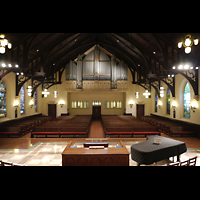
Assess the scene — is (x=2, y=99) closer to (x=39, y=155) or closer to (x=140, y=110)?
(x=39, y=155)

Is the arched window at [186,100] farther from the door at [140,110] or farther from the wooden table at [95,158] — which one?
the wooden table at [95,158]

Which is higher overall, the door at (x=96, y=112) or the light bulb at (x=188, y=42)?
the light bulb at (x=188, y=42)

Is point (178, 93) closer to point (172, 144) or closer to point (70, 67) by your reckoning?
point (172, 144)

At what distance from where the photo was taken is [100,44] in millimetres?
19312

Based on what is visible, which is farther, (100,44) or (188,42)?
(100,44)

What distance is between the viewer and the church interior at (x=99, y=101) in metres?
5.47

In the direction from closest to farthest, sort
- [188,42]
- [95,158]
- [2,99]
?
[95,158] < [188,42] < [2,99]

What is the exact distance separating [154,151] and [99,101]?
55.8ft

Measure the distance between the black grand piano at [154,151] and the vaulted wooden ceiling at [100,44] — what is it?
5.69 metres

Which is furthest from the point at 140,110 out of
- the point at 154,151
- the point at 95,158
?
the point at 95,158

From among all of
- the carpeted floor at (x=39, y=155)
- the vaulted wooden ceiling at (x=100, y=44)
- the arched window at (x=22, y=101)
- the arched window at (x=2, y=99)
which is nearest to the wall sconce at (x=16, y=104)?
the arched window at (x=2, y=99)

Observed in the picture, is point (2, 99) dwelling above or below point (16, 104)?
above

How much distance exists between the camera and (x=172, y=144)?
5379 millimetres
